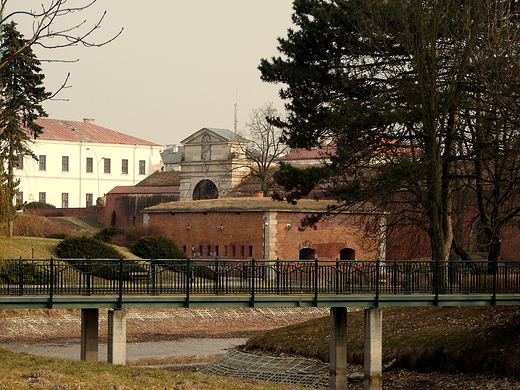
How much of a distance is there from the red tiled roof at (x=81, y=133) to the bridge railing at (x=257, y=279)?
75.5m

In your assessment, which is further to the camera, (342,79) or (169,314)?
(169,314)

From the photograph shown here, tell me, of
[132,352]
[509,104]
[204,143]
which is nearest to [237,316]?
[132,352]

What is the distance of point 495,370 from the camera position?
2153 cm

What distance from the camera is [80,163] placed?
3932 inches

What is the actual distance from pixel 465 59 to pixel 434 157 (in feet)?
9.86

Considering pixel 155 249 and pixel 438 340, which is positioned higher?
pixel 155 249

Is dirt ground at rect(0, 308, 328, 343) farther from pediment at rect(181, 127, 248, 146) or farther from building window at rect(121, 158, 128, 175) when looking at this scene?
building window at rect(121, 158, 128, 175)

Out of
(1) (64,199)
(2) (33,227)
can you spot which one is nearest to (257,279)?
(2) (33,227)

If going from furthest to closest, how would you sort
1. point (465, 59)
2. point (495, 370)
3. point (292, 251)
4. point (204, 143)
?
point (204, 143)
point (292, 251)
point (465, 59)
point (495, 370)

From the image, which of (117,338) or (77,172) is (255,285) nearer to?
(117,338)

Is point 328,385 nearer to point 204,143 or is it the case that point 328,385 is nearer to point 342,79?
point 342,79

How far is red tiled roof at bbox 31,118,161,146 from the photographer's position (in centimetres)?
9769

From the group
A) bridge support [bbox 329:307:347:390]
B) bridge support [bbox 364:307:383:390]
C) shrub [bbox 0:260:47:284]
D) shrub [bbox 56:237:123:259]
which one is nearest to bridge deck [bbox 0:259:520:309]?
shrub [bbox 0:260:47:284]

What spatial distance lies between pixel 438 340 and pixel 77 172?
263 feet
